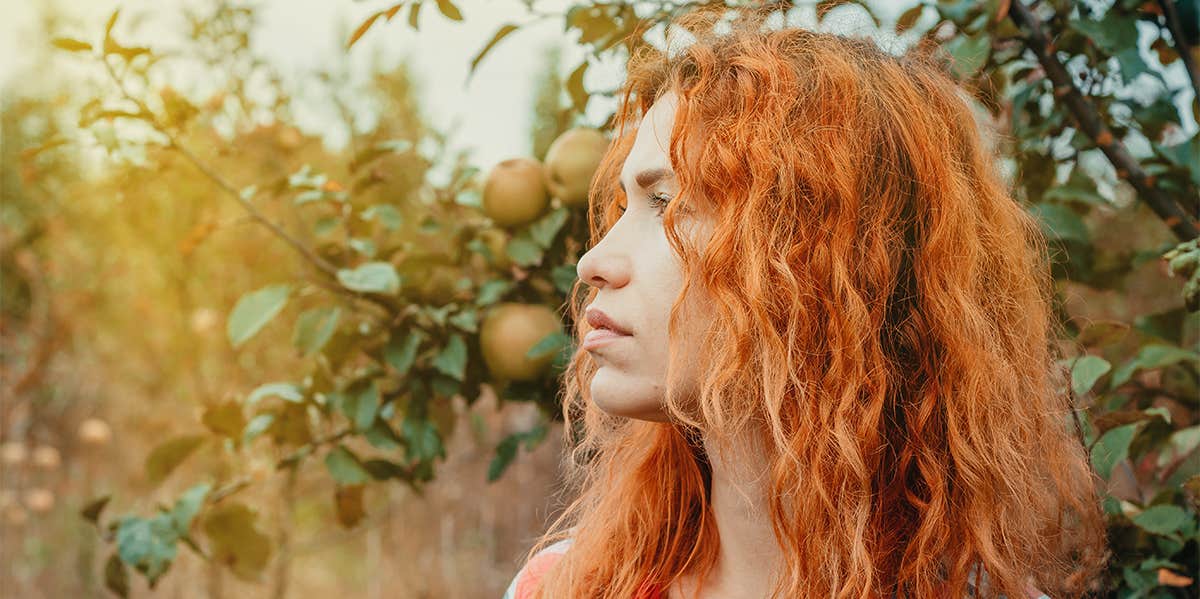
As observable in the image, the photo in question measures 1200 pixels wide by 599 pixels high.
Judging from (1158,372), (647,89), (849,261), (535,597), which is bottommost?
(1158,372)

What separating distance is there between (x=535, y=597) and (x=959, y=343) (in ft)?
1.32

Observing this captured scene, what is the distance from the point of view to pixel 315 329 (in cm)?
107

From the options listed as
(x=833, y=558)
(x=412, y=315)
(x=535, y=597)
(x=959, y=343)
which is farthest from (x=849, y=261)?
(x=412, y=315)

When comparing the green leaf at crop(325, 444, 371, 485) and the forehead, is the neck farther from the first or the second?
the green leaf at crop(325, 444, 371, 485)

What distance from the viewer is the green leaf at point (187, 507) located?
1081 millimetres

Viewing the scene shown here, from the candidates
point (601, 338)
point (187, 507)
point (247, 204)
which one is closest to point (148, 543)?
point (187, 507)

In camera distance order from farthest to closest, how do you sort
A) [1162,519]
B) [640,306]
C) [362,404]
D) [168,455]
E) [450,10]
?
1. [168,455]
2. [362,404]
3. [450,10]
4. [1162,519]
5. [640,306]

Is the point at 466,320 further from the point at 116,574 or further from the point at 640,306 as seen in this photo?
the point at 116,574

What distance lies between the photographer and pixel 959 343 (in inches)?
29.6

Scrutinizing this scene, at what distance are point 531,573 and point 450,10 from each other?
0.54 meters

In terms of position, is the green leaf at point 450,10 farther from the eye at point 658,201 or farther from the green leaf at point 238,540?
the green leaf at point 238,540

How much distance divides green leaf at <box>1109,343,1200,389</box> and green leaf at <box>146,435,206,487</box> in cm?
103

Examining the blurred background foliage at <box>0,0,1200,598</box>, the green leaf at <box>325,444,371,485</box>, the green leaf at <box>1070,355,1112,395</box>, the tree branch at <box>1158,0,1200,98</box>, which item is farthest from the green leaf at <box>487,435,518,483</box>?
the tree branch at <box>1158,0,1200,98</box>

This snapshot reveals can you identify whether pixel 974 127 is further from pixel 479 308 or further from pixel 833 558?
pixel 479 308
